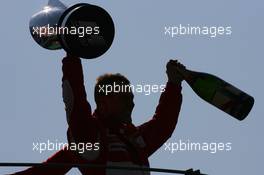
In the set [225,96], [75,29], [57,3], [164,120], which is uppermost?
[57,3]

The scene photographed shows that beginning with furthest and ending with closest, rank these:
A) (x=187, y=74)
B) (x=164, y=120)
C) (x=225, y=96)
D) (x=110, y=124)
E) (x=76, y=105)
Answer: (x=187, y=74)
(x=164, y=120)
(x=225, y=96)
(x=110, y=124)
(x=76, y=105)

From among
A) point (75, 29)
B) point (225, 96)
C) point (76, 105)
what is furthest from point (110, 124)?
point (225, 96)

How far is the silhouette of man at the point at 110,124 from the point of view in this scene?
6469 millimetres

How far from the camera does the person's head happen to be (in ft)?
22.2

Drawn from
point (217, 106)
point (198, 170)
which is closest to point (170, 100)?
point (217, 106)

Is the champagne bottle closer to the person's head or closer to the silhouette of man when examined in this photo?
the silhouette of man

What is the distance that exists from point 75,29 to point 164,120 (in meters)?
1.21

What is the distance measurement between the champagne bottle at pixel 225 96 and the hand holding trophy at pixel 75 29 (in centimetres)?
79

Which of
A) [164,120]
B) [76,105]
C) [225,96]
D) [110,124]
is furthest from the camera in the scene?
[164,120]

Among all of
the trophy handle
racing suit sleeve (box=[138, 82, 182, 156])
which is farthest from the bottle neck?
the trophy handle

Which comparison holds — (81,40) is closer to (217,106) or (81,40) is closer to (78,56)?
(78,56)

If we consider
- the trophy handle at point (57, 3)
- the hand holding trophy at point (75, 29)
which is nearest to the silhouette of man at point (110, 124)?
the hand holding trophy at point (75, 29)

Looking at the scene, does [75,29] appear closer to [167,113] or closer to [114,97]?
[114,97]

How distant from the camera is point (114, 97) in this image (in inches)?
267
